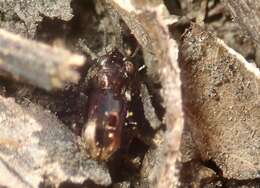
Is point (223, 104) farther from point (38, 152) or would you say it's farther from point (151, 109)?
point (38, 152)

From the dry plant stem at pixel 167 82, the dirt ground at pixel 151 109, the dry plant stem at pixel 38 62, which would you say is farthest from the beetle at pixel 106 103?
the dry plant stem at pixel 38 62

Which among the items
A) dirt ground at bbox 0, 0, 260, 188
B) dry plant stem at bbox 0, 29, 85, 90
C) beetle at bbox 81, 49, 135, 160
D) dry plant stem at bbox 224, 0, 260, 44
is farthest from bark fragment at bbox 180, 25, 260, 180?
dry plant stem at bbox 0, 29, 85, 90

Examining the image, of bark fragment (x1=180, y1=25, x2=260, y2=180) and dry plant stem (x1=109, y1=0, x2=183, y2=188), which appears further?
bark fragment (x1=180, y1=25, x2=260, y2=180)

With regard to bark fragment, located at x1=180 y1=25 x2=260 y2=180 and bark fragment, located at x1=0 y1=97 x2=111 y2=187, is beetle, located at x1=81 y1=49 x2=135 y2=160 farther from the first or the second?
bark fragment, located at x1=180 y1=25 x2=260 y2=180

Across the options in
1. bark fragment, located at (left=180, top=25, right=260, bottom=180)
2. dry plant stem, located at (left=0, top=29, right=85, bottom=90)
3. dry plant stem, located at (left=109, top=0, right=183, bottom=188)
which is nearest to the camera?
dry plant stem, located at (left=0, top=29, right=85, bottom=90)

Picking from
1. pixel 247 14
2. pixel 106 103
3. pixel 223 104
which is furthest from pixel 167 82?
pixel 106 103
